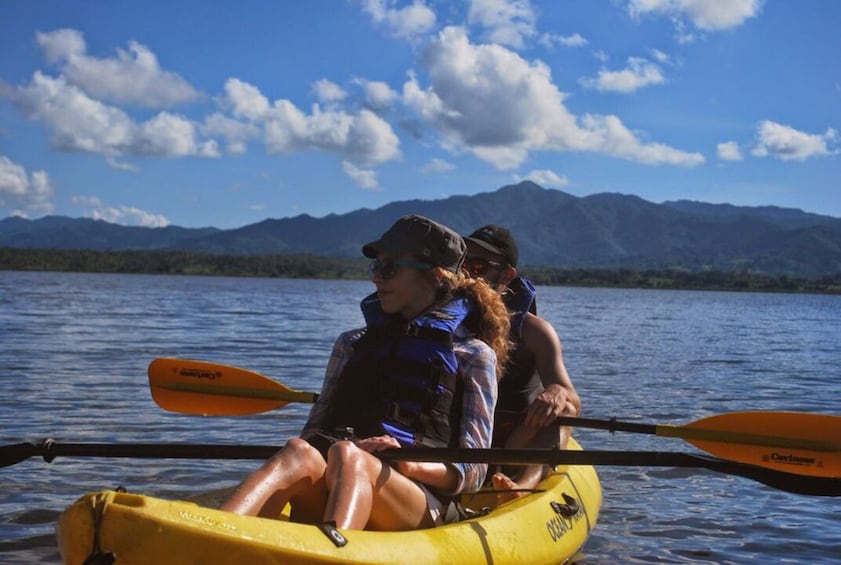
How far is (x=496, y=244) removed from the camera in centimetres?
644

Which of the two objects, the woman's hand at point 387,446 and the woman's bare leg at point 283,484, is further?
the woman's hand at point 387,446

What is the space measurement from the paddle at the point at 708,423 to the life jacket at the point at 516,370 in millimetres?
392

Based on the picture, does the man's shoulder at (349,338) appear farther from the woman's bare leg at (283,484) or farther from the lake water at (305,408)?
the lake water at (305,408)

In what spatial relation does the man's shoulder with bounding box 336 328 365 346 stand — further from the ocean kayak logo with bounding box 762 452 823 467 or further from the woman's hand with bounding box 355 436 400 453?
the ocean kayak logo with bounding box 762 452 823 467

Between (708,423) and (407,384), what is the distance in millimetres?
2456

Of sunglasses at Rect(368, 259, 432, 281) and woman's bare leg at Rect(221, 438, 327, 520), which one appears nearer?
woman's bare leg at Rect(221, 438, 327, 520)

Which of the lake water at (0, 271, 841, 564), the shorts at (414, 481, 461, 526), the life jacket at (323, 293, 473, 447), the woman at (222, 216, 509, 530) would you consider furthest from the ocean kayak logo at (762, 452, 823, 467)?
the life jacket at (323, 293, 473, 447)

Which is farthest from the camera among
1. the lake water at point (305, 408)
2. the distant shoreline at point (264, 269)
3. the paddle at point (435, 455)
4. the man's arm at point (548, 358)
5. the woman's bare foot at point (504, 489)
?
the distant shoreline at point (264, 269)

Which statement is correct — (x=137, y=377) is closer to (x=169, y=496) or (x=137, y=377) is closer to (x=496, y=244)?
(x=169, y=496)

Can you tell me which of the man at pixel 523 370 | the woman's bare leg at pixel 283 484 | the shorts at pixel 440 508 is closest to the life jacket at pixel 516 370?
the man at pixel 523 370

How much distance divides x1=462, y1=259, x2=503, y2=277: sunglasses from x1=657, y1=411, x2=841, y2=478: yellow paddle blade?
147 centimetres

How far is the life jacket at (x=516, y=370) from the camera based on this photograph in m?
6.59

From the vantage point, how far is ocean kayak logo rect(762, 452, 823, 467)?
5.57m

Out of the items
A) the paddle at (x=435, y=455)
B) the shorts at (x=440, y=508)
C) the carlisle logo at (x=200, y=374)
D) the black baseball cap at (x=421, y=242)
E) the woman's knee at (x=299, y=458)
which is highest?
the black baseball cap at (x=421, y=242)
